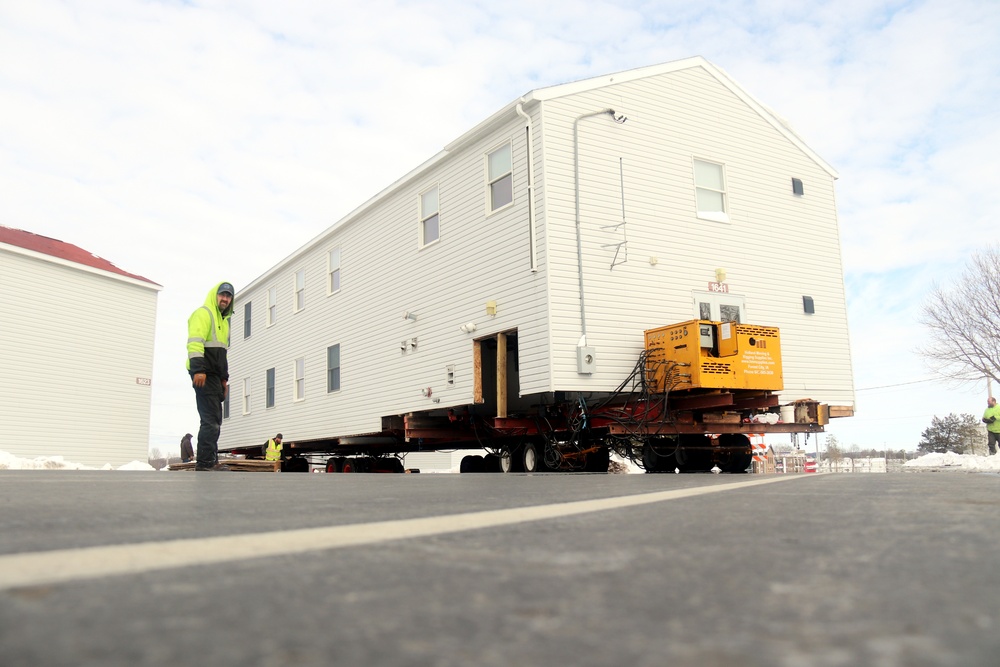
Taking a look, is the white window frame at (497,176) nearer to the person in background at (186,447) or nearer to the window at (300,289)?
the window at (300,289)

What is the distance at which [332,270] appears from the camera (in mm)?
20094

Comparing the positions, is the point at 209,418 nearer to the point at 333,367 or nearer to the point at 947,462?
the point at 333,367

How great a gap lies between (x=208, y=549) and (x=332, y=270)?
61.2 feet

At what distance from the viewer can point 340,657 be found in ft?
3.20

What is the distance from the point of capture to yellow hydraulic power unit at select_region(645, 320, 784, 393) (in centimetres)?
1148

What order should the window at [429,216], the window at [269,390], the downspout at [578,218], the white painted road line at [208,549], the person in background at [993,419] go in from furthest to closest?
the window at [269,390] → the person in background at [993,419] → the window at [429,216] → the downspout at [578,218] → the white painted road line at [208,549]

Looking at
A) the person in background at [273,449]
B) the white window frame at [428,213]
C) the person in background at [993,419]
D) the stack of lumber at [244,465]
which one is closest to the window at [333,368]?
the person in background at [273,449]

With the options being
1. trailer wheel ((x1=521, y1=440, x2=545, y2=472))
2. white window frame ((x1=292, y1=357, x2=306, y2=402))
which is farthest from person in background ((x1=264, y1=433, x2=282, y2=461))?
trailer wheel ((x1=521, y1=440, x2=545, y2=472))

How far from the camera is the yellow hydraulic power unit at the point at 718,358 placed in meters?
11.5

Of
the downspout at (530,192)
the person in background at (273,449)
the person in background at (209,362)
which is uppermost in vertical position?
the downspout at (530,192)

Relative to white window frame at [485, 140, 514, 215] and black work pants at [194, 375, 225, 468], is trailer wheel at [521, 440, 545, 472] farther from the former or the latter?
black work pants at [194, 375, 225, 468]

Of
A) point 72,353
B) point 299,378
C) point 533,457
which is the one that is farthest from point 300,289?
point 533,457

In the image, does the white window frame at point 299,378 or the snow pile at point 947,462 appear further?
the white window frame at point 299,378

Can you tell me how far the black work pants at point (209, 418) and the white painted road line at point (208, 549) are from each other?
7794mm
